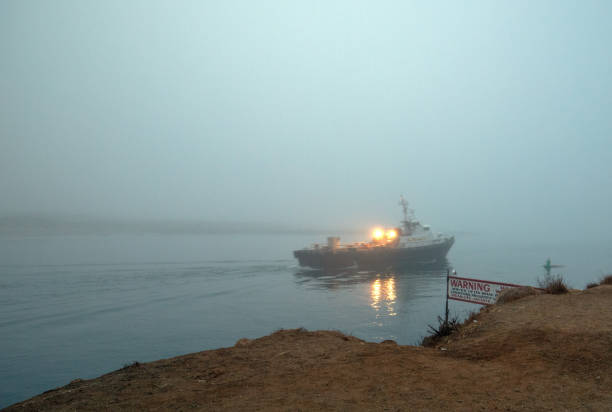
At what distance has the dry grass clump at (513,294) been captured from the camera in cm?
1270

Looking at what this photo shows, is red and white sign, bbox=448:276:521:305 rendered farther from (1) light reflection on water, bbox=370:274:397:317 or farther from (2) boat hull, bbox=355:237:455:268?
(2) boat hull, bbox=355:237:455:268

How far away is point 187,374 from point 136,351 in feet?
40.0

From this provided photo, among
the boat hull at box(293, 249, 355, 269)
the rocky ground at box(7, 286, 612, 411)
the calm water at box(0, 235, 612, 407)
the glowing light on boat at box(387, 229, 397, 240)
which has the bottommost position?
the calm water at box(0, 235, 612, 407)

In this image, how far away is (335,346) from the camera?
964 cm

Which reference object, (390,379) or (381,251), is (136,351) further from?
(381,251)

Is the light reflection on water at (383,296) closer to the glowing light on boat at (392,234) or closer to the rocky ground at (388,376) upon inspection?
the glowing light on boat at (392,234)

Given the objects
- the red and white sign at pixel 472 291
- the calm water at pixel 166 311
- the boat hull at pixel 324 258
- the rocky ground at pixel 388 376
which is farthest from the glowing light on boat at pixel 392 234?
the rocky ground at pixel 388 376

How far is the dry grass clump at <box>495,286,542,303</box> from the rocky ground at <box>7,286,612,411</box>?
2422 millimetres

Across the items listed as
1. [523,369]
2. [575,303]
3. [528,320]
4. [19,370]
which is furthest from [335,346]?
[19,370]

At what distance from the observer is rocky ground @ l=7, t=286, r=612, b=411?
590 cm

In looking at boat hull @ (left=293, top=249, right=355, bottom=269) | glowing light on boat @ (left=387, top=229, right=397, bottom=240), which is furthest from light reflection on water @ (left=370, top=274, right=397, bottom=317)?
glowing light on boat @ (left=387, top=229, right=397, bottom=240)

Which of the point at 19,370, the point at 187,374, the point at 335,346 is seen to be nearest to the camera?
the point at 187,374

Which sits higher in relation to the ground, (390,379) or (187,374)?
(390,379)

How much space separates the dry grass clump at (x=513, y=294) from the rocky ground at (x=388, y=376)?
7.95 feet
